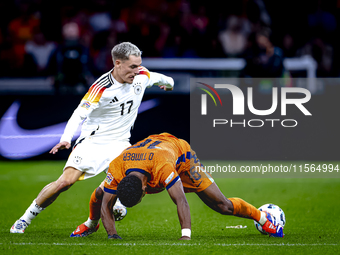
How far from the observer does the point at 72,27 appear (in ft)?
40.3

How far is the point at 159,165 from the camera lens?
17.4 ft

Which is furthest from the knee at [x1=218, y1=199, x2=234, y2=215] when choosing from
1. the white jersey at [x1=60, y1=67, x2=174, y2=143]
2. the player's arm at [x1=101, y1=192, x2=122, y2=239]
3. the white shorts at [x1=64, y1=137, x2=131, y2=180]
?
the white jersey at [x1=60, y1=67, x2=174, y2=143]

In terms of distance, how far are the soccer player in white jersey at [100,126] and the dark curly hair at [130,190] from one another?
2.98 feet

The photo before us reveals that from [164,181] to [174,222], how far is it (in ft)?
5.86

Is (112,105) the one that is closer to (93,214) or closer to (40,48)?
(93,214)

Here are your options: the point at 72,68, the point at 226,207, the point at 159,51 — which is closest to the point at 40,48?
the point at 72,68

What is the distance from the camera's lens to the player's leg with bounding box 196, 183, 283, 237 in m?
5.71

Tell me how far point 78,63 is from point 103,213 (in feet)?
21.1

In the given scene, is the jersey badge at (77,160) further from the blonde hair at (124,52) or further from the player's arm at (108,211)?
the blonde hair at (124,52)

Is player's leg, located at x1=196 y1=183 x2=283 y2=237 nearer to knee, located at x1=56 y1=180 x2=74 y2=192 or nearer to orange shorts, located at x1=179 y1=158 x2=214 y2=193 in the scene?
orange shorts, located at x1=179 y1=158 x2=214 y2=193

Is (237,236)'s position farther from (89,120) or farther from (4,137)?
(4,137)

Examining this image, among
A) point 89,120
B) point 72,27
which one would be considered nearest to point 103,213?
point 89,120

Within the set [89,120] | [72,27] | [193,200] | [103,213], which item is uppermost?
[72,27]

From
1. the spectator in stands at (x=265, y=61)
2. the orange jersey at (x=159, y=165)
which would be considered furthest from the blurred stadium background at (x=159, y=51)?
the orange jersey at (x=159, y=165)
